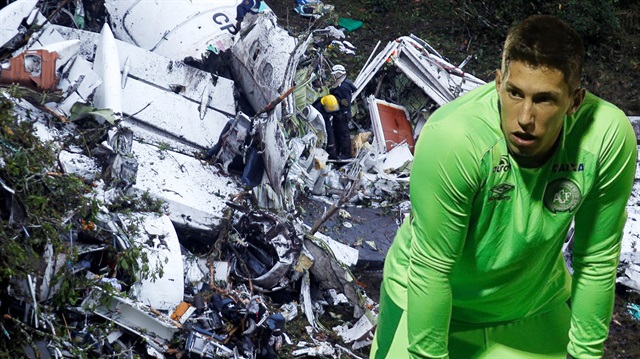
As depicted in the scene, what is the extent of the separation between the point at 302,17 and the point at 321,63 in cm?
253

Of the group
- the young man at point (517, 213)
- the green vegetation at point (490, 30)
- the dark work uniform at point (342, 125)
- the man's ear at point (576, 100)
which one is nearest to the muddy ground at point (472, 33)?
the green vegetation at point (490, 30)

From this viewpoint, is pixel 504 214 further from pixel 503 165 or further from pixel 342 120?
pixel 342 120

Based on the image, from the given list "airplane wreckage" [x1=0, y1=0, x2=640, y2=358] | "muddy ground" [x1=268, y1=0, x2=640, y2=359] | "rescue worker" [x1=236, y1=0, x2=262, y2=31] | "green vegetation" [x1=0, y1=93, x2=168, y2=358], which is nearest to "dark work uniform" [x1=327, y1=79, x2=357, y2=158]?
"airplane wreckage" [x1=0, y1=0, x2=640, y2=358]

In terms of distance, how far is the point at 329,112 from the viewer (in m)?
7.67

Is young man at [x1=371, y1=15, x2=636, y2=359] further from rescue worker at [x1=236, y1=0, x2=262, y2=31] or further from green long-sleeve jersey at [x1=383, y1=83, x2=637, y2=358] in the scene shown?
rescue worker at [x1=236, y1=0, x2=262, y2=31]

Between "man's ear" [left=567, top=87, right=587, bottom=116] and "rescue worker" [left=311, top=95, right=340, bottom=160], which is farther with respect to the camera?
"rescue worker" [left=311, top=95, right=340, bottom=160]

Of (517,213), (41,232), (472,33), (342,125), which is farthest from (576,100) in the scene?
(472,33)

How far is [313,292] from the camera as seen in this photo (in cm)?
598

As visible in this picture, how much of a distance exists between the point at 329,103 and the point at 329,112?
3.5 inches

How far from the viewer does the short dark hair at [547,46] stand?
2.03m

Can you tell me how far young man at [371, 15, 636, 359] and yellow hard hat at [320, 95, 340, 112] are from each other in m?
5.07

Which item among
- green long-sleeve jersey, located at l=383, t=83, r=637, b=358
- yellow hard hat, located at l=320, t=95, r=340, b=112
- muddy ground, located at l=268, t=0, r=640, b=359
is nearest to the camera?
green long-sleeve jersey, located at l=383, t=83, r=637, b=358

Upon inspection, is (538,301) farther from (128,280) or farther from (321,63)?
(321,63)

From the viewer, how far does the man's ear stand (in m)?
2.17
